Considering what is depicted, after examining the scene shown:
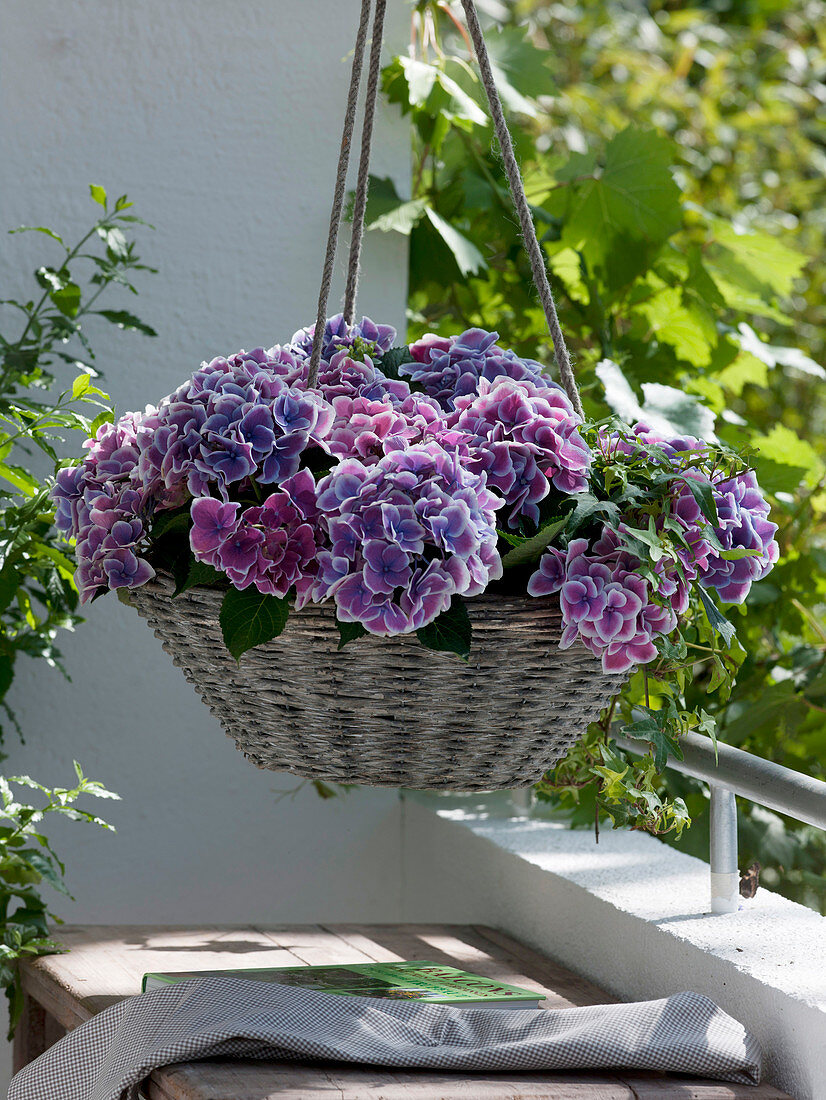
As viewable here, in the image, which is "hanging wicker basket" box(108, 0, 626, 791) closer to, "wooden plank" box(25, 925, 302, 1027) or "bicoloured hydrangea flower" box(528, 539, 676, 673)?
"bicoloured hydrangea flower" box(528, 539, 676, 673)

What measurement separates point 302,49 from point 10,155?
394mm

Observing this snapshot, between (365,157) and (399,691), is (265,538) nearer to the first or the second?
(399,691)

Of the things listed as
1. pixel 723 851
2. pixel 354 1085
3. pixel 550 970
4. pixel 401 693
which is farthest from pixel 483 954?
pixel 401 693

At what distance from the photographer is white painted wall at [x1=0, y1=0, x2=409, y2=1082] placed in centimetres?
148

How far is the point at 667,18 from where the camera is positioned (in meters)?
3.43

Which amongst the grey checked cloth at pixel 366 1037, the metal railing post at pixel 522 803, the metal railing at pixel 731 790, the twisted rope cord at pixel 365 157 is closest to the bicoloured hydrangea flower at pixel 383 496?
the twisted rope cord at pixel 365 157

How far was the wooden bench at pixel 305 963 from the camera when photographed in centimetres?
91

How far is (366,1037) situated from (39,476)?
79 cm

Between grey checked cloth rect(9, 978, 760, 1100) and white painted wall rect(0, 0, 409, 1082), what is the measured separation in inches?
19.9

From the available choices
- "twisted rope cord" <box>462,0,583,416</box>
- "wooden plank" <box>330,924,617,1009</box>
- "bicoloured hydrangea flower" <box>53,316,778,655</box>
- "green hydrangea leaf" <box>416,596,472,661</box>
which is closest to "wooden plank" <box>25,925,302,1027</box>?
"wooden plank" <box>330,924,617,1009</box>

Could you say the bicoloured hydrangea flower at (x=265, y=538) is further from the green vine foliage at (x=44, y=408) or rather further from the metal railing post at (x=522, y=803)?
the metal railing post at (x=522, y=803)

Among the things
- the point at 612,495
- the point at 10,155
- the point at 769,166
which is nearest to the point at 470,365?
the point at 612,495

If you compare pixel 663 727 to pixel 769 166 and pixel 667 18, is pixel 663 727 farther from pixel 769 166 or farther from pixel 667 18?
pixel 667 18

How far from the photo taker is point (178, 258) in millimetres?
1549
